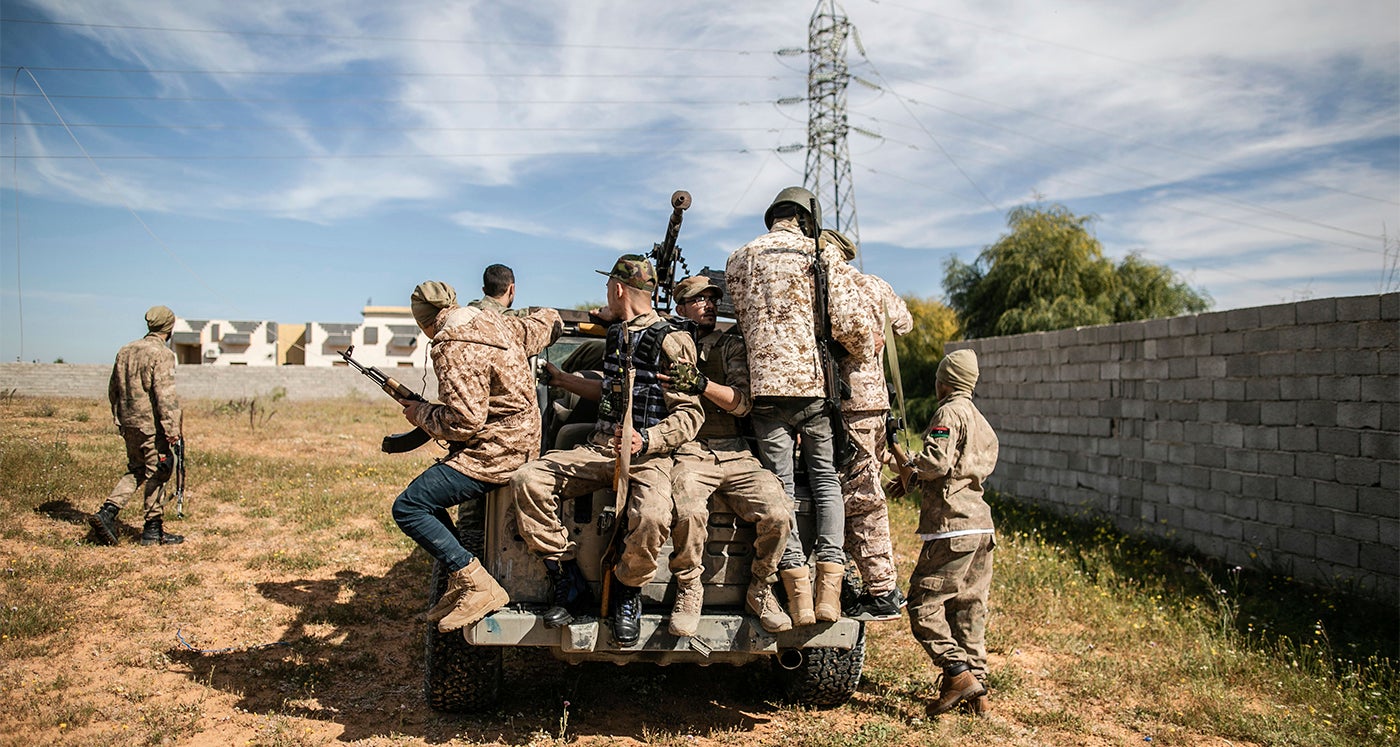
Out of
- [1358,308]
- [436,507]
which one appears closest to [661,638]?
[436,507]

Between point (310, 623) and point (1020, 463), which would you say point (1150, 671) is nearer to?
point (310, 623)

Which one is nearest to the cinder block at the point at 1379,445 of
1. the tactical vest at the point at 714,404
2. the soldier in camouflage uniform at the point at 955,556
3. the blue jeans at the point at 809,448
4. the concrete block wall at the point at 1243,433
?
the concrete block wall at the point at 1243,433

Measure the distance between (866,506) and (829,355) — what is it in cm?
77

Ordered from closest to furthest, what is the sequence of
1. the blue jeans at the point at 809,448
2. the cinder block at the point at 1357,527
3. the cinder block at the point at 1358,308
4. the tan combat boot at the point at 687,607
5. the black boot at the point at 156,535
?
the tan combat boot at the point at 687,607 < the blue jeans at the point at 809,448 < the cinder block at the point at 1357,527 < the cinder block at the point at 1358,308 < the black boot at the point at 156,535

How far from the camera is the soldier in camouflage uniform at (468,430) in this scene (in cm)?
386

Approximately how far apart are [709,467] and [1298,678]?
3.88 metres

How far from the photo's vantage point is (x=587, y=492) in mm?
3939

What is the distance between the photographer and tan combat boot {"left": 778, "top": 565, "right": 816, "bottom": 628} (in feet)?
12.8

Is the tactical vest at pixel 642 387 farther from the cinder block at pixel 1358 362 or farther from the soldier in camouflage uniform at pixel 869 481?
the cinder block at pixel 1358 362

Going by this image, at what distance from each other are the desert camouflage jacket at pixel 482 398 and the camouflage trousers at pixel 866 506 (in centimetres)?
155

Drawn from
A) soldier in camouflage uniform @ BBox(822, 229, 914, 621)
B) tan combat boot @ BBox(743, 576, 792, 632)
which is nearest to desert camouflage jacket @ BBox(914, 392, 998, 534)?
soldier in camouflage uniform @ BBox(822, 229, 914, 621)

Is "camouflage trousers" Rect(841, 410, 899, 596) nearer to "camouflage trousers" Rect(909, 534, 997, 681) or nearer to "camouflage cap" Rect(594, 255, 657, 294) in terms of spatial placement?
"camouflage trousers" Rect(909, 534, 997, 681)

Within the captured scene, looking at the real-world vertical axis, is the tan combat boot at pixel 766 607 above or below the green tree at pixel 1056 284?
below

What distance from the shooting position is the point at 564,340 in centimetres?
674
